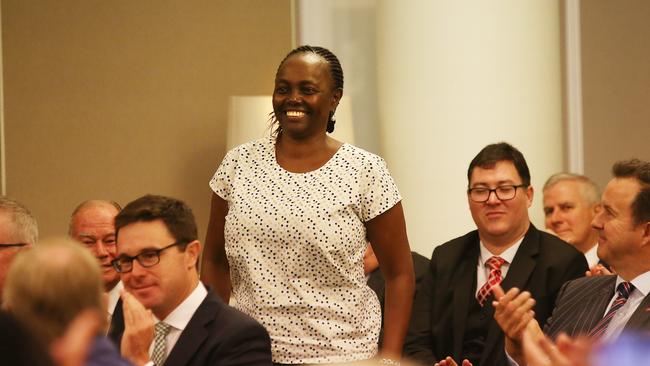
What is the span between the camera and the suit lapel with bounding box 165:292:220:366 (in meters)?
2.92

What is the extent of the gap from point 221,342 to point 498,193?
1713 mm

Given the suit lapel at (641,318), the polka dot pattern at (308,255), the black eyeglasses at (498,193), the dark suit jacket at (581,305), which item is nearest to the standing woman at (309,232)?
the polka dot pattern at (308,255)

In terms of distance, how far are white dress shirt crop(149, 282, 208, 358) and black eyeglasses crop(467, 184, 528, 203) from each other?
1.58 meters

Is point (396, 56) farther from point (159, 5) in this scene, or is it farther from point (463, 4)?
point (159, 5)

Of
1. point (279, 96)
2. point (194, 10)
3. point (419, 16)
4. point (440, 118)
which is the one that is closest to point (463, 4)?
point (419, 16)

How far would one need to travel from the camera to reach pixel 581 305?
3.61 m

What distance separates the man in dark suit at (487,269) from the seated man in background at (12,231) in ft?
4.75

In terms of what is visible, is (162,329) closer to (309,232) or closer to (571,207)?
(309,232)

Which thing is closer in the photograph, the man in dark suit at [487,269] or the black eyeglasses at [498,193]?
the man in dark suit at [487,269]

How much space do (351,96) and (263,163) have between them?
8.36ft

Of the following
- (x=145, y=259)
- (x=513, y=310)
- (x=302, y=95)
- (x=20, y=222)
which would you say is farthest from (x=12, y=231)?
(x=513, y=310)

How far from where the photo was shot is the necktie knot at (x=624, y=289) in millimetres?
3537

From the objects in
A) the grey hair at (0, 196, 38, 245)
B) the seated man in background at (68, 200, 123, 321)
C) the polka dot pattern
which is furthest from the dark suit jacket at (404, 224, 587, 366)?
the grey hair at (0, 196, 38, 245)

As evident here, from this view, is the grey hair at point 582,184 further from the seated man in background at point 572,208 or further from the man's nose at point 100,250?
the man's nose at point 100,250
